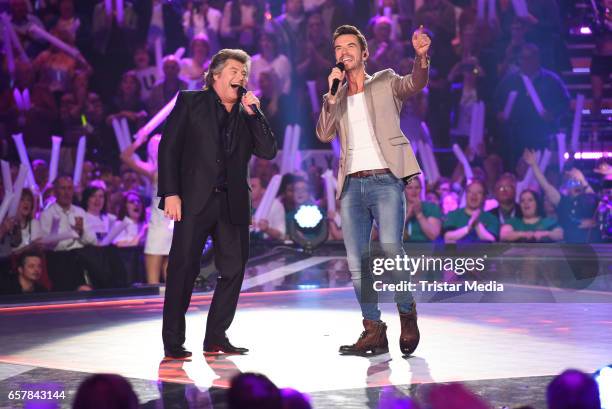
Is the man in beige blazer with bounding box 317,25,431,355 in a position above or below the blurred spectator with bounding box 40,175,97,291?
above

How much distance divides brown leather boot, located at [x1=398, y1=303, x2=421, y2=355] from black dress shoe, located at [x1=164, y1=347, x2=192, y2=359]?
78 centimetres

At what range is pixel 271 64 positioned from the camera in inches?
364

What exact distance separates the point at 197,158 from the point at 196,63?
5555 mm

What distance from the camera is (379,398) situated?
2.79 meters

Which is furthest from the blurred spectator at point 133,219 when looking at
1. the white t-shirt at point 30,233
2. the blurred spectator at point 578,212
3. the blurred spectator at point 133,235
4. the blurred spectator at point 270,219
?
the blurred spectator at point 578,212

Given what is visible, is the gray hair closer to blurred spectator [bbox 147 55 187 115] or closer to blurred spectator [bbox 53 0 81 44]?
blurred spectator [bbox 147 55 187 115]

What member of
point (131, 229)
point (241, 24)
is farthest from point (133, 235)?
point (241, 24)

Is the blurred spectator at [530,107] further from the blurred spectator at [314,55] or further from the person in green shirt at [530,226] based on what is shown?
the blurred spectator at [314,55]

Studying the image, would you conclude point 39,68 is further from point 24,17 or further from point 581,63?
point 581,63

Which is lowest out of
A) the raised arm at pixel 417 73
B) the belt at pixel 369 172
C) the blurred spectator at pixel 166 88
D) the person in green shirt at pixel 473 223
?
the person in green shirt at pixel 473 223

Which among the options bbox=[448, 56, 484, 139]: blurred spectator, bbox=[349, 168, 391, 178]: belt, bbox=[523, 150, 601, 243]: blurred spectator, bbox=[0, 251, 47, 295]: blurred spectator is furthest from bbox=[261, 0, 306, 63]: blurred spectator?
bbox=[349, 168, 391, 178]: belt

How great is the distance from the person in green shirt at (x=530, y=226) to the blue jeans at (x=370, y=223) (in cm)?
395

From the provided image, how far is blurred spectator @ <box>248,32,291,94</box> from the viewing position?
9.20m

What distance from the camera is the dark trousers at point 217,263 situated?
3.71m
